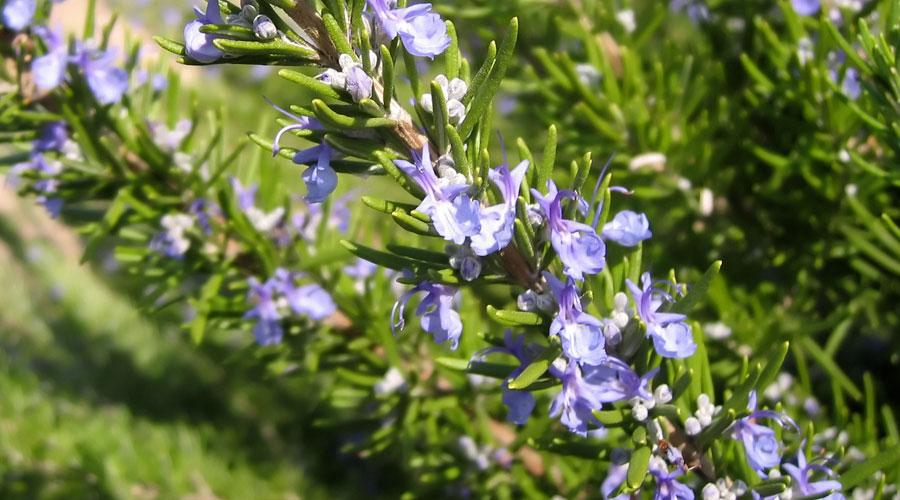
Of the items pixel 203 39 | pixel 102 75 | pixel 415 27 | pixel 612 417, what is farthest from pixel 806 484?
pixel 102 75

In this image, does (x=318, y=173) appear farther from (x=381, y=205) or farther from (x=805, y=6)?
(x=805, y=6)

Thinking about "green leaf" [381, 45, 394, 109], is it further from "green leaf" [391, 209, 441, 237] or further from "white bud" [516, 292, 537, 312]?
"white bud" [516, 292, 537, 312]

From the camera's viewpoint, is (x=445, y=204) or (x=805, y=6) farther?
(x=805, y=6)

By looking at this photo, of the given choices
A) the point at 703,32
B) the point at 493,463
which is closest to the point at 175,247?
the point at 493,463

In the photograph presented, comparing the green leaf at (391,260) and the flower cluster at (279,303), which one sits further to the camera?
the flower cluster at (279,303)

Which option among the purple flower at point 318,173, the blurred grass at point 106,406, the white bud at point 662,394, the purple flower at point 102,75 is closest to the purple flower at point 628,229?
the white bud at point 662,394

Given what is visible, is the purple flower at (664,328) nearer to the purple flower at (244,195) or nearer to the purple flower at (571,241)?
the purple flower at (571,241)
